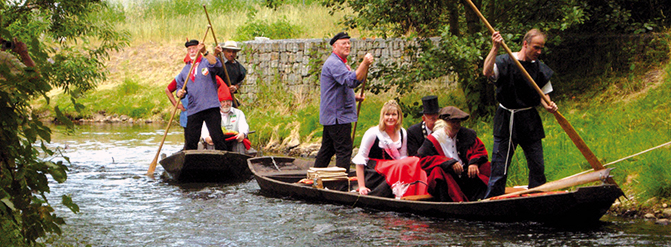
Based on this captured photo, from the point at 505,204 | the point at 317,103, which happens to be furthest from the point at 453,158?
the point at 317,103

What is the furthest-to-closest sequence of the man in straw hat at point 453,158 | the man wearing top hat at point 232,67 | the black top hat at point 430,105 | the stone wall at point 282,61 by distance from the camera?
the stone wall at point 282,61 → the man wearing top hat at point 232,67 → the black top hat at point 430,105 → the man in straw hat at point 453,158

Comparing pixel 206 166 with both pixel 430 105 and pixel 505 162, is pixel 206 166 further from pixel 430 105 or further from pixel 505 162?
pixel 505 162

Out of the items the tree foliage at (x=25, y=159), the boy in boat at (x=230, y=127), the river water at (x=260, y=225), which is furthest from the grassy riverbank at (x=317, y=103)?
the tree foliage at (x=25, y=159)

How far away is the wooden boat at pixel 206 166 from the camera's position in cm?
924

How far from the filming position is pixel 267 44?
55.7ft

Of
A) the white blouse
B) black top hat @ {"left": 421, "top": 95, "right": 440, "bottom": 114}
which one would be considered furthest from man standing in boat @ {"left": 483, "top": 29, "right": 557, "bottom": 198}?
the white blouse

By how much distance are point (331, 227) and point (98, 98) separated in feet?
62.2

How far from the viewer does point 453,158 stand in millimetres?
6684

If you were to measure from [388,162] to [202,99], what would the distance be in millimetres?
2965

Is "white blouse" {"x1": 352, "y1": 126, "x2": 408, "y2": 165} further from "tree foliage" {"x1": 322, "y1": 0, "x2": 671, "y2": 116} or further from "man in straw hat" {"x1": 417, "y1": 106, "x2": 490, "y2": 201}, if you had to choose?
"tree foliage" {"x1": 322, "y1": 0, "x2": 671, "y2": 116}

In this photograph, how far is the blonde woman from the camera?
7172 millimetres

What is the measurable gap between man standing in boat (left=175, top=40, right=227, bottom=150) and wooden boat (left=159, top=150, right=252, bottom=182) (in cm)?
29

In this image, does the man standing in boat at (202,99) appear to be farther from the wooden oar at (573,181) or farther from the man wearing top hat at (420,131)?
the wooden oar at (573,181)

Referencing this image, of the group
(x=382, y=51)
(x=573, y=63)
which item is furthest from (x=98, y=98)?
(x=573, y=63)
